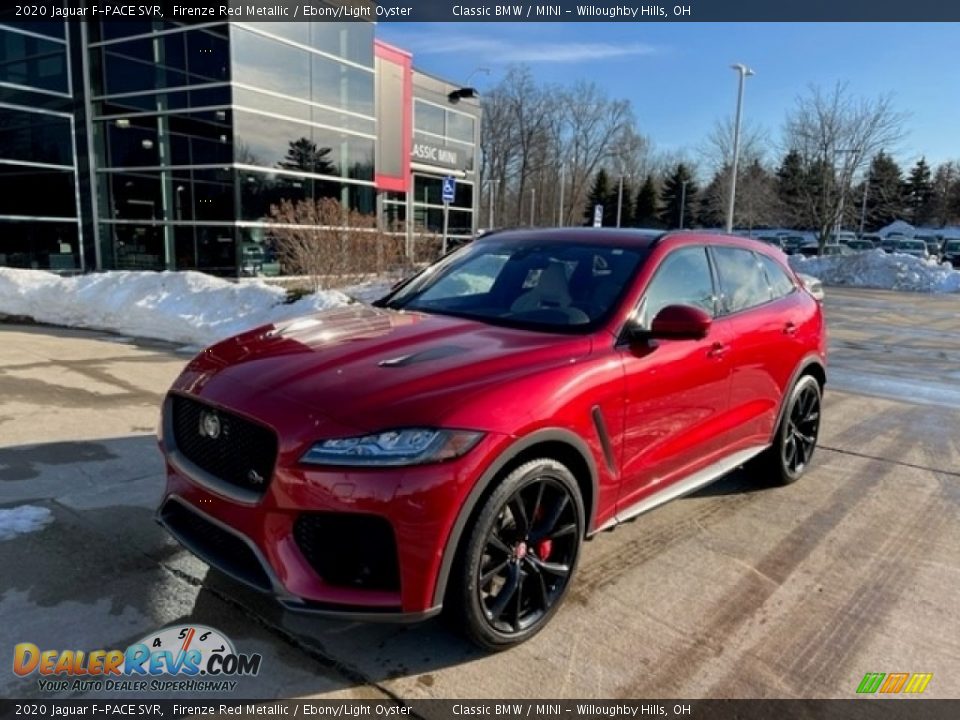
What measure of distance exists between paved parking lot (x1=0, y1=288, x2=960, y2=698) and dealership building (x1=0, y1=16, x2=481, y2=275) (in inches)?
471

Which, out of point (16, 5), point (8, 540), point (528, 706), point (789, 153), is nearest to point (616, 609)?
point (528, 706)

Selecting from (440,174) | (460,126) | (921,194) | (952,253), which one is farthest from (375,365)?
(921,194)

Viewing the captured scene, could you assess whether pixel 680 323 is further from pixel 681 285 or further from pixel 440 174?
pixel 440 174

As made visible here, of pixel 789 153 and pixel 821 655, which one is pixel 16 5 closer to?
pixel 821 655

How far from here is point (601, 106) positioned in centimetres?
6925

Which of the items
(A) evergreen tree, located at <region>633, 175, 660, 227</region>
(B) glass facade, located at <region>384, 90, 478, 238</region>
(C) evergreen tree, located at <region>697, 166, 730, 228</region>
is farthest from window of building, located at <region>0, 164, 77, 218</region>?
(A) evergreen tree, located at <region>633, 175, 660, 227</region>

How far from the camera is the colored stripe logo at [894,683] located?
278 cm

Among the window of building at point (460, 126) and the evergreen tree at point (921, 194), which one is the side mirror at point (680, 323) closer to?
the window of building at point (460, 126)

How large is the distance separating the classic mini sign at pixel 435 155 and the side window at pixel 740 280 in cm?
2395

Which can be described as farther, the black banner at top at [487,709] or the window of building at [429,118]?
the window of building at [429,118]

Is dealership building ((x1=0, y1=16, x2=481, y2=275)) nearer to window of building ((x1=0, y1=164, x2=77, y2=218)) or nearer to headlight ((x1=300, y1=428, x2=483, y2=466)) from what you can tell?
window of building ((x1=0, y1=164, x2=77, y2=218))

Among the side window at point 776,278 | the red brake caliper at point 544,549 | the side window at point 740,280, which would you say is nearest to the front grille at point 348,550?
the red brake caliper at point 544,549

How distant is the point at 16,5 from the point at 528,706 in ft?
67.5

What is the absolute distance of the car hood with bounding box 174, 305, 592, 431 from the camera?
2578 mm
